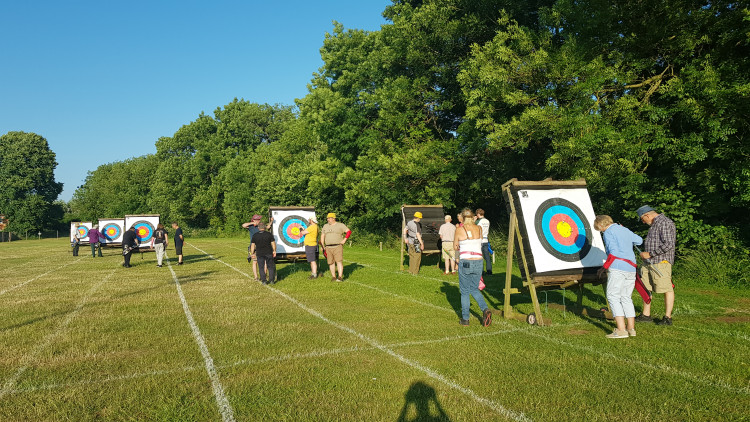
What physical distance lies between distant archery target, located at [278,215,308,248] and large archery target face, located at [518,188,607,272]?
36.3 ft

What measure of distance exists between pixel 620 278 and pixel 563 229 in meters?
1.97

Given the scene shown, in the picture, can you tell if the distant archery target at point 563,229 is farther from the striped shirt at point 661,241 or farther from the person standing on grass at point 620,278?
the person standing on grass at point 620,278

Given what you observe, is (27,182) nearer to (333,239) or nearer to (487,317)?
(333,239)

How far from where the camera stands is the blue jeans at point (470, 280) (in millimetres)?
8484

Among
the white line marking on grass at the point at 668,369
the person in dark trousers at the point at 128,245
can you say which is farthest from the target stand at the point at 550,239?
the person in dark trousers at the point at 128,245

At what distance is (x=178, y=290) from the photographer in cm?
1355

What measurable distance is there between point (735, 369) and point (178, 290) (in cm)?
1274

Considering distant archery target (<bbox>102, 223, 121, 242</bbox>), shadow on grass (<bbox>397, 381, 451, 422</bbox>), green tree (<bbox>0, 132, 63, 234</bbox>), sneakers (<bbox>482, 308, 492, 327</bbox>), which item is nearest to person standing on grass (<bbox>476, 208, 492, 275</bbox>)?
sneakers (<bbox>482, 308, 492, 327</bbox>)

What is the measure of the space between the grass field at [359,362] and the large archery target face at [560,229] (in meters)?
1.17

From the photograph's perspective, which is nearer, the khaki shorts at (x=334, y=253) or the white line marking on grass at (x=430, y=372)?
the white line marking on grass at (x=430, y=372)

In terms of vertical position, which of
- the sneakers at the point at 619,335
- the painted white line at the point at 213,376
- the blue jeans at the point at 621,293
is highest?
the blue jeans at the point at 621,293

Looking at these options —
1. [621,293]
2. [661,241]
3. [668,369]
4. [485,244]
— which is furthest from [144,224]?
[668,369]

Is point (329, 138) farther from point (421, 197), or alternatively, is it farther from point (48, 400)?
point (48, 400)

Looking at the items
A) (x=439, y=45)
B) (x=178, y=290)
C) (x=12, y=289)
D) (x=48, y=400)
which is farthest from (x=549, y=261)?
(x=439, y=45)
